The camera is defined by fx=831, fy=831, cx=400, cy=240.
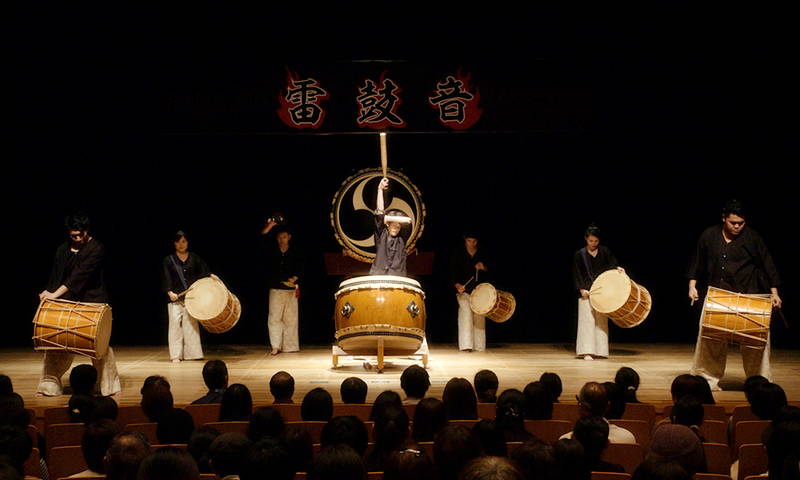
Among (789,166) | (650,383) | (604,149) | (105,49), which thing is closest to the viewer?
(650,383)

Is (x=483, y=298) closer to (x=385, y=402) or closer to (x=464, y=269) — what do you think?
(x=464, y=269)

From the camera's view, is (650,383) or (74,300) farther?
(650,383)

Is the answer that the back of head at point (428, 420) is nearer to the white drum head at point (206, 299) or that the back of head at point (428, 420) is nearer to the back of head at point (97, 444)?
A: the back of head at point (97, 444)

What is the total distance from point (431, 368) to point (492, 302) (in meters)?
1.83

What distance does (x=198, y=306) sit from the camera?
28.6ft

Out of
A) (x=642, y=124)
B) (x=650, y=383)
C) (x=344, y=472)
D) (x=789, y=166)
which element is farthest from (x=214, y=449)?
(x=789, y=166)

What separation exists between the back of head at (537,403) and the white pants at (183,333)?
5.63m

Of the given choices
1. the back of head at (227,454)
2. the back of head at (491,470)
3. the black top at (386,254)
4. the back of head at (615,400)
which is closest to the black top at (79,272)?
the black top at (386,254)

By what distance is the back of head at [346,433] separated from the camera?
3.22 metres

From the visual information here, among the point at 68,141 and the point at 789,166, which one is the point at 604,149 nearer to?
the point at 789,166

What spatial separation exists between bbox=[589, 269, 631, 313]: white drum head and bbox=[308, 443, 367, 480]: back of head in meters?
6.55

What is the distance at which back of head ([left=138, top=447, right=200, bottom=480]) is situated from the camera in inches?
96.5

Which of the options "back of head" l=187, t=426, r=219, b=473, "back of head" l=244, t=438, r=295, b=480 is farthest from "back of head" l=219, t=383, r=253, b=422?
"back of head" l=244, t=438, r=295, b=480

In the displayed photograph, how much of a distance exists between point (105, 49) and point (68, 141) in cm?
210
